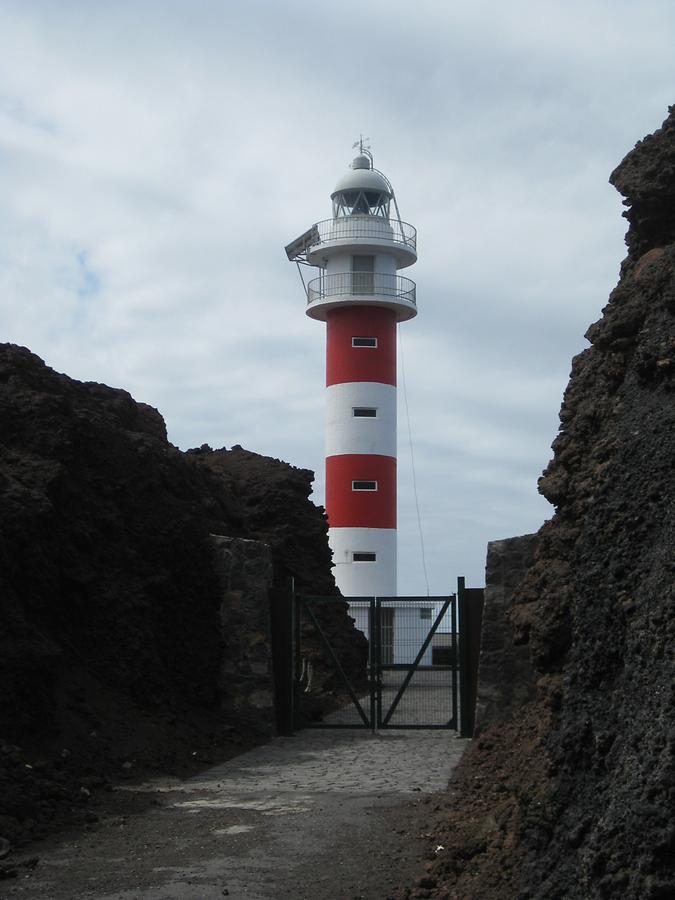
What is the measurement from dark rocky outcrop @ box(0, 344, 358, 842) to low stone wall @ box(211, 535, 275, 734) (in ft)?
0.06

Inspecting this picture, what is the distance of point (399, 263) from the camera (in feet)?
106

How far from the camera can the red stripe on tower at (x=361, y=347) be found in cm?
3014

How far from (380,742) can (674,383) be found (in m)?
10.1

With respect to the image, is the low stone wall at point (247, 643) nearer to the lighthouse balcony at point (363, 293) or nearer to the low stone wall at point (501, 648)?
the low stone wall at point (501, 648)

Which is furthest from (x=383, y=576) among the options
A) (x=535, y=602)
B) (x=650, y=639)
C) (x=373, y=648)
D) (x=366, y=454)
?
(x=650, y=639)

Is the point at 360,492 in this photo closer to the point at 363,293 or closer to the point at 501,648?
the point at 363,293

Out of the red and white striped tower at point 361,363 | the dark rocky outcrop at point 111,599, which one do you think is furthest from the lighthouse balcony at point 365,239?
the dark rocky outcrop at point 111,599

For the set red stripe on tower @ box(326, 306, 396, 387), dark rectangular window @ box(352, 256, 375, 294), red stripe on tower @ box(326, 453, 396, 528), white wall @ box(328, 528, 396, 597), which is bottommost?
white wall @ box(328, 528, 396, 597)

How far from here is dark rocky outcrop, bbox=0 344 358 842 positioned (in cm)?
1147

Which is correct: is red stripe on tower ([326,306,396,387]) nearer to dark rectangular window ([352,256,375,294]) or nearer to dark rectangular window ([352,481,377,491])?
dark rectangular window ([352,256,375,294])

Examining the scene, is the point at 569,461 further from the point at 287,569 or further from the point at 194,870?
the point at 287,569

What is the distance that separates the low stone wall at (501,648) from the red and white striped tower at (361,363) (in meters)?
14.8

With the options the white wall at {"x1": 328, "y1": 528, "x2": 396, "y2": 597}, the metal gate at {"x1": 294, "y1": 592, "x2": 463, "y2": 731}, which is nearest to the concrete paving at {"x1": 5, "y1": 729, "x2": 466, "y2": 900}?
the metal gate at {"x1": 294, "y1": 592, "x2": 463, "y2": 731}

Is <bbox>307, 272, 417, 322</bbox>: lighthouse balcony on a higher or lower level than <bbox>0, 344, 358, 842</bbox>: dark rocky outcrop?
higher
